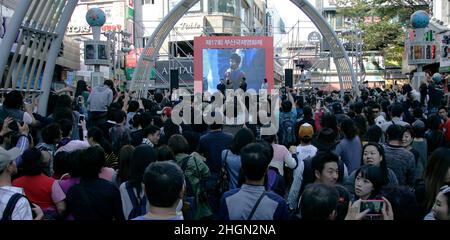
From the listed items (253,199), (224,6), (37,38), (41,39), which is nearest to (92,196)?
(253,199)

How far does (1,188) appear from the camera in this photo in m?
3.77

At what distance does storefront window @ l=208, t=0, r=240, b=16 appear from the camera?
3916cm

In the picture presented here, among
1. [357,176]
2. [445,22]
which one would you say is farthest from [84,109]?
[445,22]

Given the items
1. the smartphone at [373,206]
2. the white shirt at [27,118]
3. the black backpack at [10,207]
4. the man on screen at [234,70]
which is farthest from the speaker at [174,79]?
the smartphone at [373,206]

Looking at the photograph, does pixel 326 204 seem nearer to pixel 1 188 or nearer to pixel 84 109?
pixel 1 188

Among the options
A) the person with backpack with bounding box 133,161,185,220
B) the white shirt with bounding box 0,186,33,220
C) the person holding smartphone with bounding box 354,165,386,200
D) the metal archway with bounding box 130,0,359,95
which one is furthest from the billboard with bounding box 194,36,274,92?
the person with backpack with bounding box 133,161,185,220

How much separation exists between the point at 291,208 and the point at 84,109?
293 inches

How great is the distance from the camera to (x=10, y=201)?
11.9 ft

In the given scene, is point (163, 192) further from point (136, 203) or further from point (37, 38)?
point (37, 38)

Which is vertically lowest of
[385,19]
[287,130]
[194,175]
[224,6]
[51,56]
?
[194,175]

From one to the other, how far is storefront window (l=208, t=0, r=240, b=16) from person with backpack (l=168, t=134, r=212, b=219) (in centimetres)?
3430

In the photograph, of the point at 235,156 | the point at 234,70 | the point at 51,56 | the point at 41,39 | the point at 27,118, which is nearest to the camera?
the point at 235,156

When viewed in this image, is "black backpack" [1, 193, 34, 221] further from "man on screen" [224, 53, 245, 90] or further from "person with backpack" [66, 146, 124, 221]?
"man on screen" [224, 53, 245, 90]

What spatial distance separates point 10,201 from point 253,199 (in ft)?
5.03
